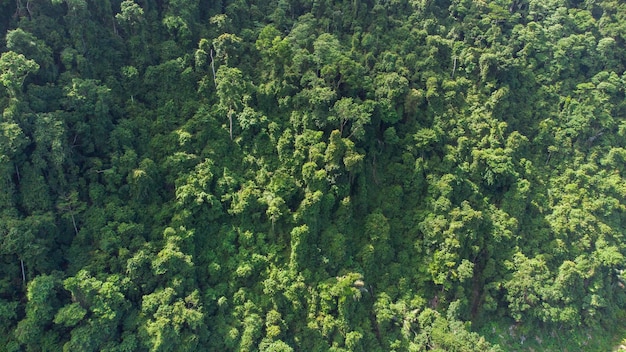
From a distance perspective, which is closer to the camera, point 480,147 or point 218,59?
point 218,59

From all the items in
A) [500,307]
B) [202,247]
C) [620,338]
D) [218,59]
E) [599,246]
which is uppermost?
[218,59]

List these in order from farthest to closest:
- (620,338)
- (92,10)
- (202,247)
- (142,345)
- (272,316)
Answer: (620,338), (92,10), (202,247), (272,316), (142,345)

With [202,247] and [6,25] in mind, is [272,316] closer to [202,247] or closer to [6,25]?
[202,247]

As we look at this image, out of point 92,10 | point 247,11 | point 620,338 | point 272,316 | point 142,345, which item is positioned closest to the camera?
point 142,345

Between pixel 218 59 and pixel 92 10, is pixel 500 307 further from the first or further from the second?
pixel 92 10

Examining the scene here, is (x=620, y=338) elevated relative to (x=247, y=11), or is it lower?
lower

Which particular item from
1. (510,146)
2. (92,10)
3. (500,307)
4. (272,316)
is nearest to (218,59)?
(92,10)

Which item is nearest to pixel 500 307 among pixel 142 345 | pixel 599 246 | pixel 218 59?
pixel 599 246
